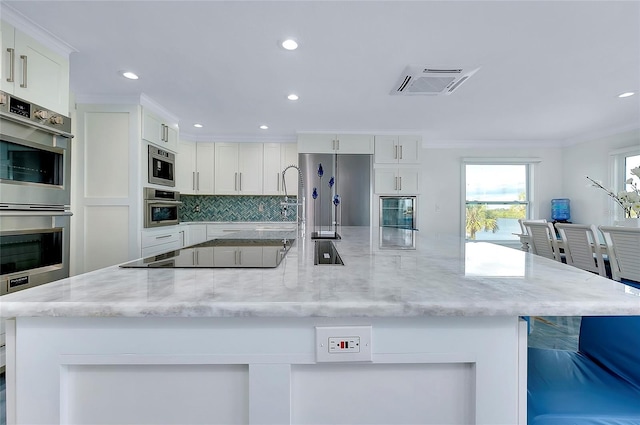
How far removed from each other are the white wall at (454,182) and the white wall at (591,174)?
199mm

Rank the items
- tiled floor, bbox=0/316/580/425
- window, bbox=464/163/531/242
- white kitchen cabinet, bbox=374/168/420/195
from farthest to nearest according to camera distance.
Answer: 1. window, bbox=464/163/531/242
2. white kitchen cabinet, bbox=374/168/420/195
3. tiled floor, bbox=0/316/580/425

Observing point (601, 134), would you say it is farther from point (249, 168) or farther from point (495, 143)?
point (249, 168)

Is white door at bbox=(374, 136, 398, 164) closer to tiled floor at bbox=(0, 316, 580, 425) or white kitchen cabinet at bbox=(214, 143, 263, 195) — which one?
white kitchen cabinet at bbox=(214, 143, 263, 195)

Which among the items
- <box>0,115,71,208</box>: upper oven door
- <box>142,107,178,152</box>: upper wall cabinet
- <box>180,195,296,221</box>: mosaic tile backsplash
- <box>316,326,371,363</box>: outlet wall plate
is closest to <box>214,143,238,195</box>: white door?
<box>180,195,296,221</box>: mosaic tile backsplash

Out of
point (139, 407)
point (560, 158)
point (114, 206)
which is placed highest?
point (560, 158)

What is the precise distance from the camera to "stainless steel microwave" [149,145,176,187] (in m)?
3.50

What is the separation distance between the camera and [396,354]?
0.67 m

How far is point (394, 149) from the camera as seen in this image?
4781 millimetres

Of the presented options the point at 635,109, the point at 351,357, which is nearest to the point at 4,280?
the point at 351,357

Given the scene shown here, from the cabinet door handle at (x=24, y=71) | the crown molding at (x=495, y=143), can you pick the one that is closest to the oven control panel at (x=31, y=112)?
the cabinet door handle at (x=24, y=71)

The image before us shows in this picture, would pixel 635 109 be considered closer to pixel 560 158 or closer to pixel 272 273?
pixel 560 158

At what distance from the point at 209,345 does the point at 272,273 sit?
28 centimetres

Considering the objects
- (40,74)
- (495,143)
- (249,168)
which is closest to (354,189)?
(249,168)

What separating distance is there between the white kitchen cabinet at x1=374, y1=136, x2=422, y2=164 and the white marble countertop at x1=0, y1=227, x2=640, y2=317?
395 centimetres
